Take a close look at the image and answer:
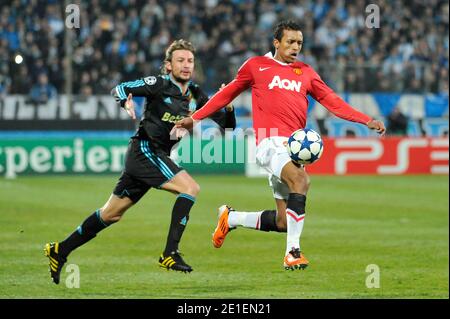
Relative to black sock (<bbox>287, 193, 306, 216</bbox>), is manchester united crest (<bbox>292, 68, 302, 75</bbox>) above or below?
above

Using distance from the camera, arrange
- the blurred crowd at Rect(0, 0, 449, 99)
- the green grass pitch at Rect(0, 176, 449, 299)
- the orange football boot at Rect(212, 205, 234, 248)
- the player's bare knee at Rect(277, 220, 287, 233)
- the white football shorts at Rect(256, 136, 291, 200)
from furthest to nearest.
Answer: the blurred crowd at Rect(0, 0, 449, 99), the green grass pitch at Rect(0, 176, 449, 299), the orange football boot at Rect(212, 205, 234, 248), the player's bare knee at Rect(277, 220, 287, 233), the white football shorts at Rect(256, 136, 291, 200)

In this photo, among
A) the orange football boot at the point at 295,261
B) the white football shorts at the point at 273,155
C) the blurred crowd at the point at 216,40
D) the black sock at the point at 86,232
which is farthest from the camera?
the blurred crowd at the point at 216,40

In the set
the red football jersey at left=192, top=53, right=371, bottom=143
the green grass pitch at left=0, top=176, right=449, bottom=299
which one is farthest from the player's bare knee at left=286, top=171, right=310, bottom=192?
the green grass pitch at left=0, top=176, right=449, bottom=299

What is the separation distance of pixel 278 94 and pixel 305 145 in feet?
1.81

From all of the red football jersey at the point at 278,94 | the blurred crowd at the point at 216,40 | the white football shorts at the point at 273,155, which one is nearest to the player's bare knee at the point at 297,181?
the white football shorts at the point at 273,155

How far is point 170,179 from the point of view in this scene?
361 inches

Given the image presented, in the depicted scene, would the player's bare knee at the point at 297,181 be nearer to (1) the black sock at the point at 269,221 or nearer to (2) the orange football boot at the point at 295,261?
(2) the orange football boot at the point at 295,261

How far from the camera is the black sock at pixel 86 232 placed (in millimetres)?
9422

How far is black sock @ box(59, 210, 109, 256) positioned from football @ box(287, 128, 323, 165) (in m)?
2.01

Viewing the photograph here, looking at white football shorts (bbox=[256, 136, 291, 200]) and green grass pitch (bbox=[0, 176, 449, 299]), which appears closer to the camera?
white football shorts (bbox=[256, 136, 291, 200])

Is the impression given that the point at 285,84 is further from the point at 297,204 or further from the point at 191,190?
the point at 191,190

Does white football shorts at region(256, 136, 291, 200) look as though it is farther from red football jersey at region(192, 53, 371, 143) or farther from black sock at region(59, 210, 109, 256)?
black sock at region(59, 210, 109, 256)

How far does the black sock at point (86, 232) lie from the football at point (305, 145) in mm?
2012

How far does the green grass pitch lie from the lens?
10242mm
